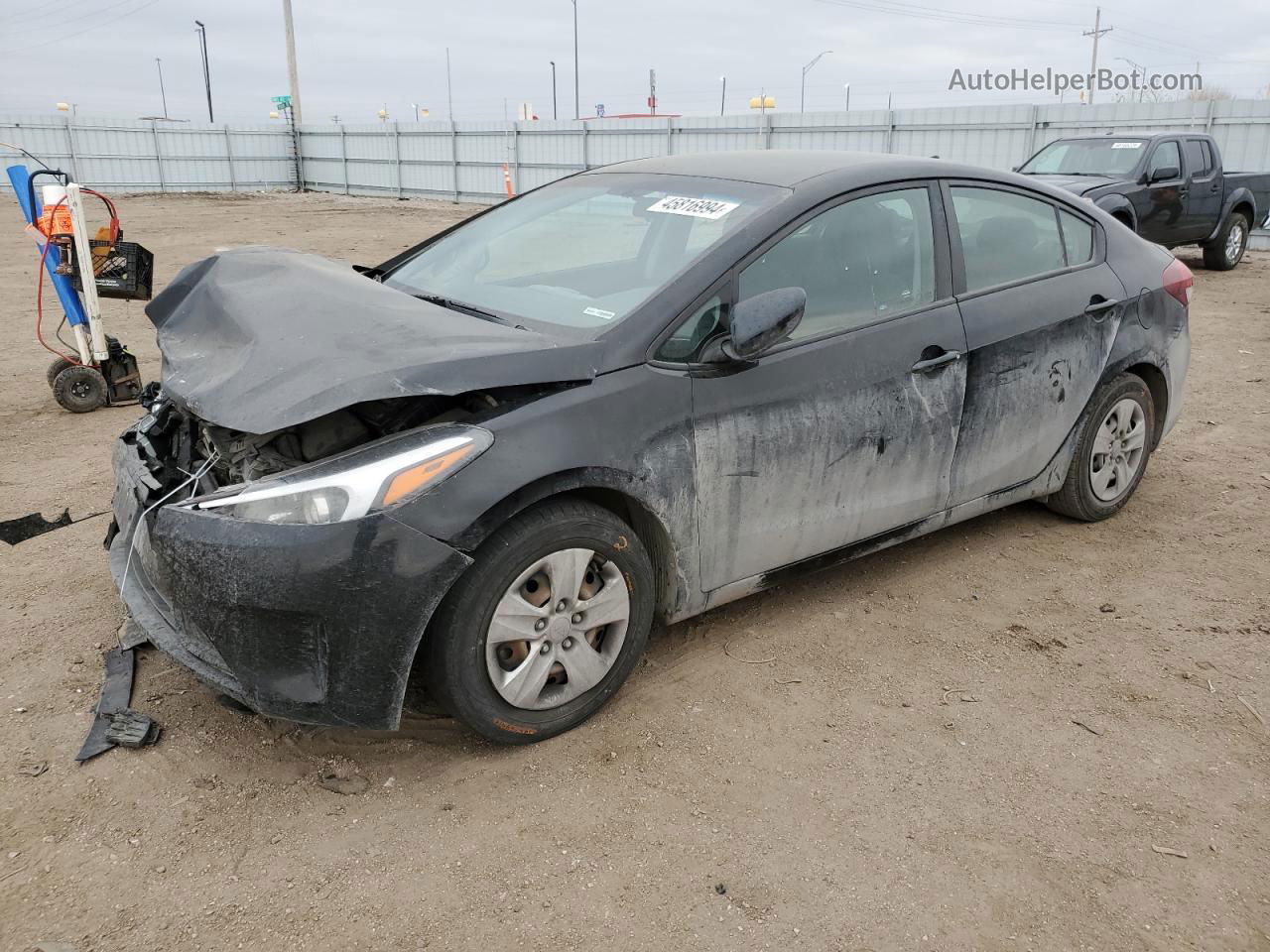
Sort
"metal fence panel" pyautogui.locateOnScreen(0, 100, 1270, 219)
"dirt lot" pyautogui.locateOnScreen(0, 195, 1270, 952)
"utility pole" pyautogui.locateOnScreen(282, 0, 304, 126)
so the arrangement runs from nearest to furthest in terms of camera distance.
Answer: "dirt lot" pyautogui.locateOnScreen(0, 195, 1270, 952)
"metal fence panel" pyautogui.locateOnScreen(0, 100, 1270, 219)
"utility pole" pyautogui.locateOnScreen(282, 0, 304, 126)

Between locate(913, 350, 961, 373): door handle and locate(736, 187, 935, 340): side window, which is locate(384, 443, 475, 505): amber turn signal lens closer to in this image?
locate(736, 187, 935, 340): side window

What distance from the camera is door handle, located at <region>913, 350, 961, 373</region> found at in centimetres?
351

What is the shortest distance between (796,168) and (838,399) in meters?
0.91

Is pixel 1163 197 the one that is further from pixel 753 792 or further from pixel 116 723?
pixel 116 723

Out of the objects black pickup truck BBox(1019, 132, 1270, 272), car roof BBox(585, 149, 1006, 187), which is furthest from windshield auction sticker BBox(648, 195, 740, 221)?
black pickup truck BBox(1019, 132, 1270, 272)

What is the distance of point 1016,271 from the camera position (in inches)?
156

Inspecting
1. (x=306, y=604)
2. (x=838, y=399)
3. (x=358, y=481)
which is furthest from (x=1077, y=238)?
(x=306, y=604)

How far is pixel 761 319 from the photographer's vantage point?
2.92 m

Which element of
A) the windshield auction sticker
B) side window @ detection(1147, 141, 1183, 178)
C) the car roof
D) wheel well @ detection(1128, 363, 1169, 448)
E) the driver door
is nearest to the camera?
the driver door

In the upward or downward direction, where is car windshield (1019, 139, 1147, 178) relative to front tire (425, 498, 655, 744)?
upward

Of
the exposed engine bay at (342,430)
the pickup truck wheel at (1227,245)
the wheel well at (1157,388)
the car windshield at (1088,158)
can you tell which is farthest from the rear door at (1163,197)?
the exposed engine bay at (342,430)

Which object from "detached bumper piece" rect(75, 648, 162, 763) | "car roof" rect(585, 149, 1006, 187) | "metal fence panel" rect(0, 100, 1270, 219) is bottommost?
"detached bumper piece" rect(75, 648, 162, 763)

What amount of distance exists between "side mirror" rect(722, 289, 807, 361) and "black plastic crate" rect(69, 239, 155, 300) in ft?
15.9

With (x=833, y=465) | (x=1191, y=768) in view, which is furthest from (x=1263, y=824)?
(x=833, y=465)
